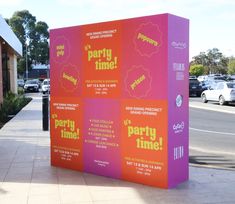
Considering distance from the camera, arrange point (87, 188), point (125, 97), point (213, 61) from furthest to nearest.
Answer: point (213, 61) → point (125, 97) → point (87, 188)

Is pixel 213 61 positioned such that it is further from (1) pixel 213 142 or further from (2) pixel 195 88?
(1) pixel 213 142

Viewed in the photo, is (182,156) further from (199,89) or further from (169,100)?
(199,89)

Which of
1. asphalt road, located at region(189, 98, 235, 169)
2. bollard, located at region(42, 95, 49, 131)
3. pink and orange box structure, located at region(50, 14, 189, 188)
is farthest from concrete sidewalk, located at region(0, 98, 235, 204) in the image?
bollard, located at region(42, 95, 49, 131)

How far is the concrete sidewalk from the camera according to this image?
6152 millimetres

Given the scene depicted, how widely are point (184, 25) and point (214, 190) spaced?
2.63 meters

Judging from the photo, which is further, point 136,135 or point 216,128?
point 216,128

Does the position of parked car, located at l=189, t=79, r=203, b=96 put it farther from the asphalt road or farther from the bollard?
the bollard

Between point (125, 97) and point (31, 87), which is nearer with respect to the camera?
point (125, 97)

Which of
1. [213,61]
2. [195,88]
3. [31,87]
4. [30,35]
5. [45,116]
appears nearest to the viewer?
[45,116]

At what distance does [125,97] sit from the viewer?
23.0 feet

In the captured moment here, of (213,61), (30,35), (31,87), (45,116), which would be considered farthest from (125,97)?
(213,61)

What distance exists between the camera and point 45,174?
7754 millimetres

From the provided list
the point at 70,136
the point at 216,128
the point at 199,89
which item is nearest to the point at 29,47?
the point at 199,89

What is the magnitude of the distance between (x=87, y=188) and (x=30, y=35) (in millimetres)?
73140
